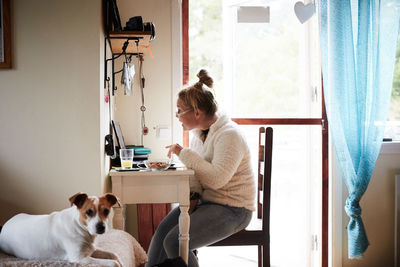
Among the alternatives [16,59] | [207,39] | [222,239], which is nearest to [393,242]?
[222,239]

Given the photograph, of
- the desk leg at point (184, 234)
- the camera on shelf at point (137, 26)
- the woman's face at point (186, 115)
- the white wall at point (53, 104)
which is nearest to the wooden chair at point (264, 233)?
the desk leg at point (184, 234)

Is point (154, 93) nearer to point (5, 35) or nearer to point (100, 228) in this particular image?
point (5, 35)

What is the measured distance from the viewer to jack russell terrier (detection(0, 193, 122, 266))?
1253mm

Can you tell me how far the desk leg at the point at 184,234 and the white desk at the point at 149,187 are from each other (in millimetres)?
45

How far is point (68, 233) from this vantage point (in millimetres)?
1263

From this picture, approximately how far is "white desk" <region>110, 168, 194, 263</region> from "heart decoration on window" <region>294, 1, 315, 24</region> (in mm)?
1370

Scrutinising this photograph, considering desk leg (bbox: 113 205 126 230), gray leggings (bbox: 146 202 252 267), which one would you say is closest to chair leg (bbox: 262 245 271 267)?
gray leggings (bbox: 146 202 252 267)

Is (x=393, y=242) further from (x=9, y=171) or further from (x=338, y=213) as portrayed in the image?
(x=9, y=171)

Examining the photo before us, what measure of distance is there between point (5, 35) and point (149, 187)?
925 mm

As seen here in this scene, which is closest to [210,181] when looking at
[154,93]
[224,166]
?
[224,166]

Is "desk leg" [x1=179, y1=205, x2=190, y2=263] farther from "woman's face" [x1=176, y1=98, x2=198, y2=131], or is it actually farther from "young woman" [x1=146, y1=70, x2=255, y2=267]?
"woman's face" [x1=176, y1=98, x2=198, y2=131]

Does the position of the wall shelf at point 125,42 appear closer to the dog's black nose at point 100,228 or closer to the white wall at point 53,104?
the white wall at point 53,104

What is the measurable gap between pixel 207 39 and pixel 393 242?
6.15ft

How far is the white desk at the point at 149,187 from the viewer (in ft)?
5.85
